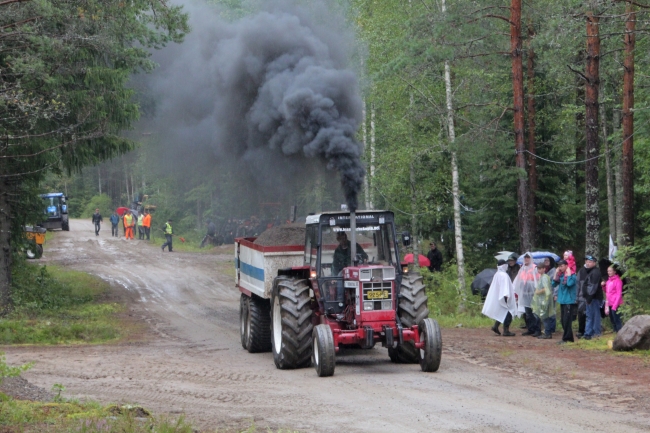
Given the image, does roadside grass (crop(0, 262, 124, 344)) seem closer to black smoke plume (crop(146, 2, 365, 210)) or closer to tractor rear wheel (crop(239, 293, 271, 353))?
tractor rear wheel (crop(239, 293, 271, 353))

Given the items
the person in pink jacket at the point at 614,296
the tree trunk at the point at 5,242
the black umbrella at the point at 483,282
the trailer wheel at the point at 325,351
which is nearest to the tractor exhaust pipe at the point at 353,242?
the trailer wheel at the point at 325,351

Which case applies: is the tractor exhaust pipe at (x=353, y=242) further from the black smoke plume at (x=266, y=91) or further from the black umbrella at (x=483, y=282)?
the black umbrella at (x=483, y=282)

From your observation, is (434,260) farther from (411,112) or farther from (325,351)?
(325,351)

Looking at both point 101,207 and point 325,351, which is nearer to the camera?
point 325,351

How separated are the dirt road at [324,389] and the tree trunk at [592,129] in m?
4.29

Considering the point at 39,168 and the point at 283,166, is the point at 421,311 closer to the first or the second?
the point at 283,166

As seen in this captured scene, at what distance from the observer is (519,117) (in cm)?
2047

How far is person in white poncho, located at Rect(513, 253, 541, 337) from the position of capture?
53.1 ft

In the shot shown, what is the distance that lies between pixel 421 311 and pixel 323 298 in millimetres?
1509

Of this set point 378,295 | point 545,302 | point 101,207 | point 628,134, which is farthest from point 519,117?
point 101,207

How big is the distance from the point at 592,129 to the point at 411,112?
522cm

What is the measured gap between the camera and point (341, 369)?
12.2 meters

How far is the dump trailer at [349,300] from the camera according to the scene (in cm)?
1148

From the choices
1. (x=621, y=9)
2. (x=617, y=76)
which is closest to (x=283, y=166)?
(x=621, y=9)
